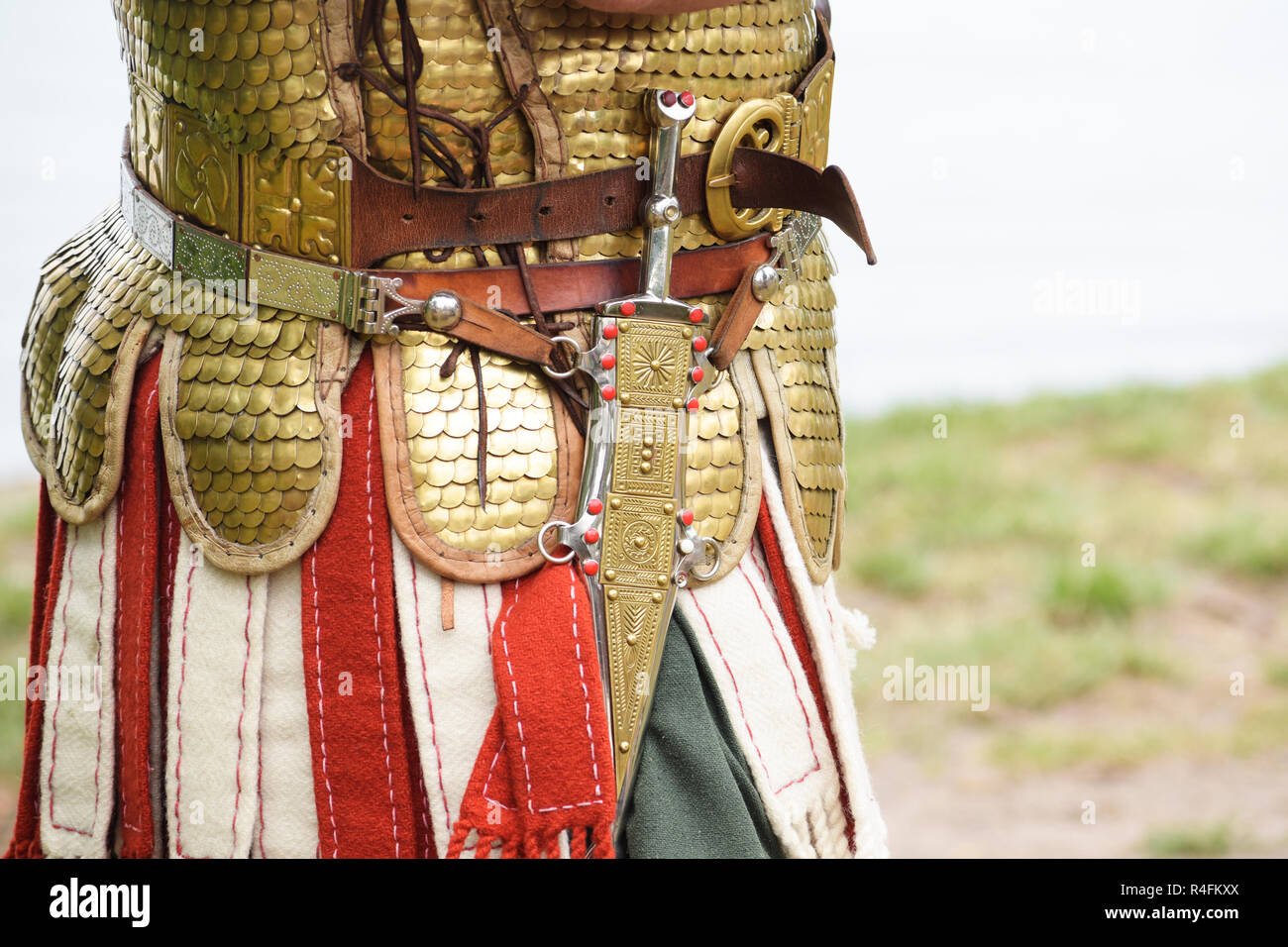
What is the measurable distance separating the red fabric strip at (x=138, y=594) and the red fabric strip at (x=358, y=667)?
154 mm

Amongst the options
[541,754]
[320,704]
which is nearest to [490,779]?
[541,754]

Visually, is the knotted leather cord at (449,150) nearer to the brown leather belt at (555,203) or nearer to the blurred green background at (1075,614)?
the brown leather belt at (555,203)

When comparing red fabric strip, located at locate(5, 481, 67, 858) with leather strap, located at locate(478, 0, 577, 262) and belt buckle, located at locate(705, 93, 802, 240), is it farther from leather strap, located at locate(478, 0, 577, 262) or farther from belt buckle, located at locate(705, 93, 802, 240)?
belt buckle, located at locate(705, 93, 802, 240)

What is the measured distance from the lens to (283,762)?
1.24 m

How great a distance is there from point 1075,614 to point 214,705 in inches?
102

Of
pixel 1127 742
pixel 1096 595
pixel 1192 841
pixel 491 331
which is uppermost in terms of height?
pixel 491 331

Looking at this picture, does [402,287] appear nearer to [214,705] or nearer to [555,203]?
[555,203]

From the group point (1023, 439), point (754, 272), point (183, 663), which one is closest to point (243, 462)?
point (183, 663)

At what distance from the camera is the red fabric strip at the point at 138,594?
4.15 ft

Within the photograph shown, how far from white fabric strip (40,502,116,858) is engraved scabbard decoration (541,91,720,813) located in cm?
42

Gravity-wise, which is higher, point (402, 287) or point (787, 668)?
point (402, 287)

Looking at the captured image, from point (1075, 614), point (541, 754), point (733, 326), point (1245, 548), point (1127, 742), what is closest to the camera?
point (541, 754)

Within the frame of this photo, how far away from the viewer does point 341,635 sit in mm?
1221

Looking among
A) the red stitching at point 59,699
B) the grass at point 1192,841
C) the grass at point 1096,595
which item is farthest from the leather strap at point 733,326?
the grass at point 1096,595
